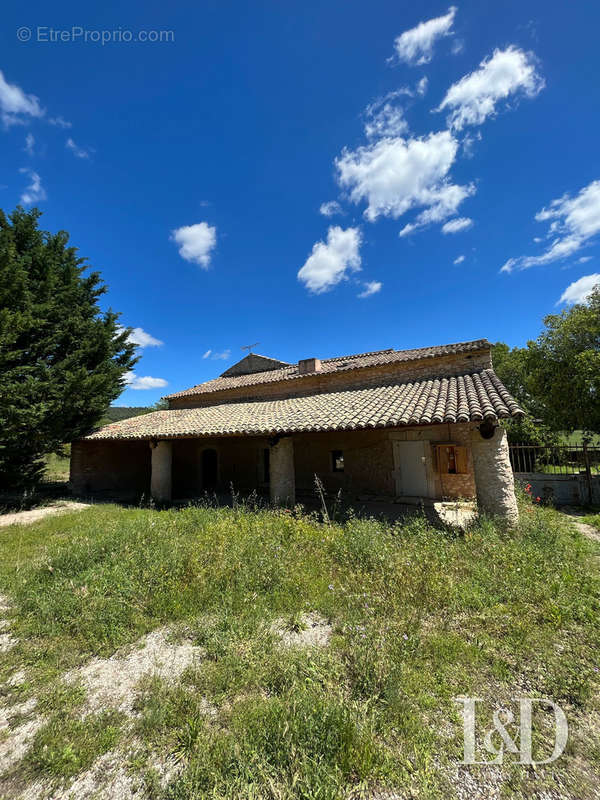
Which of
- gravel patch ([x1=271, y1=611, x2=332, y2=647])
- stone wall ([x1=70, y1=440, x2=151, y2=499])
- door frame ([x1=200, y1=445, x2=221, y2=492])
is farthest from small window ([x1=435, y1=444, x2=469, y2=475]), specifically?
stone wall ([x1=70, y1=440, x2=151, y2=499])

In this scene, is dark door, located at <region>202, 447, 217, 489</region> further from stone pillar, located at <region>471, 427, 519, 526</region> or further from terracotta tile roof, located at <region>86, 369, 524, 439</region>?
stone pillar, located at <region>471, 427, 519, 526</region>

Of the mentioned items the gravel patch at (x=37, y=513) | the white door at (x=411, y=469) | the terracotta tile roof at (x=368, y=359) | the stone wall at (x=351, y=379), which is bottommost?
the gravel patch at (x=37, y=513)

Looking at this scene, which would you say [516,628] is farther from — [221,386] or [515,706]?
[221,386]

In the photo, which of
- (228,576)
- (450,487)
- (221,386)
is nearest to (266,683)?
(228,576)

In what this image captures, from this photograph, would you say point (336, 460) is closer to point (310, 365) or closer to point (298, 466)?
point (298, 466)

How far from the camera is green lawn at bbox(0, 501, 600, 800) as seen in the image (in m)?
2.10

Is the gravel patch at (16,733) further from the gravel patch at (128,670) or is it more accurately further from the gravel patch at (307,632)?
the gravel patch at (307,632)

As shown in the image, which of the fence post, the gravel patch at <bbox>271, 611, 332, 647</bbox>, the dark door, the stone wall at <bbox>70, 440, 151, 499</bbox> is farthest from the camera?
the dark door

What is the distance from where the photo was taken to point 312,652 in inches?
123

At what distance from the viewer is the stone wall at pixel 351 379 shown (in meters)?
11.3

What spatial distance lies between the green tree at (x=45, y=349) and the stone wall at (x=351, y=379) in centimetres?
513

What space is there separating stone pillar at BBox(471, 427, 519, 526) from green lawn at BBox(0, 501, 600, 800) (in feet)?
1.82

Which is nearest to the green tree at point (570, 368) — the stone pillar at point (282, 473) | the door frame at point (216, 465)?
the stone pillar at point (282, 473)

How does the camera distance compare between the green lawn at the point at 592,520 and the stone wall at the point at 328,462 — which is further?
the stone wall at the point at 328,462
